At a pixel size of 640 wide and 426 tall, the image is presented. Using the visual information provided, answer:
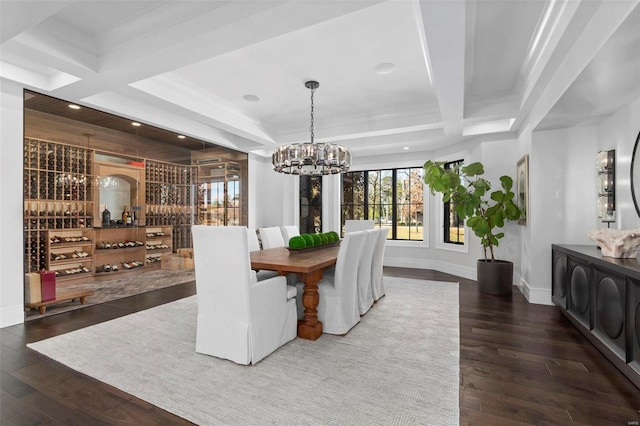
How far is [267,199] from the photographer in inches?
298

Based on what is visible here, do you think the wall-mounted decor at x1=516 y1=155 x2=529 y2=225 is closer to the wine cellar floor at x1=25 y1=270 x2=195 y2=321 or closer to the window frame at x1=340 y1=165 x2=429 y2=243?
the window frame at x1=340 y1=165 x2=429 y2=243

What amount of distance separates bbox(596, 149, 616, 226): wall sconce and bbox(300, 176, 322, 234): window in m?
4.99

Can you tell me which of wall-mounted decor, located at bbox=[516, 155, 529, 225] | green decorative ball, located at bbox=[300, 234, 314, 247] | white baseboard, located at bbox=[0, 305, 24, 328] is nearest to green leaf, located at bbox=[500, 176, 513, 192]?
wall-mounted decor, located at bbox=[516, 155, 529, 225]

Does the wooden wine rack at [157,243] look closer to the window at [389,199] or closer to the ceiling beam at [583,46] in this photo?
the window at [389,199]

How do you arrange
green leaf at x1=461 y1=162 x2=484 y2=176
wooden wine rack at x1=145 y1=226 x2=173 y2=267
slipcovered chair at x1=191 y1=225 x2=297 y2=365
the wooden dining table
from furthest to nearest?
wooden wine rack at x1=145 y1=226 x2=173 y2=267 < green leaf at x1=461 y1=162 x2=484 y2=176 < the wooden dining table < slipcovered chair at x1=191 y1=225 x2=297 y2=365

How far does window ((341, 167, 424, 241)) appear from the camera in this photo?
22.4ft

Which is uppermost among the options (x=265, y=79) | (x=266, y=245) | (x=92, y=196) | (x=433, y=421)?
(x=265, y=79)

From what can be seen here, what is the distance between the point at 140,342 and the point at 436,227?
532 centimetres

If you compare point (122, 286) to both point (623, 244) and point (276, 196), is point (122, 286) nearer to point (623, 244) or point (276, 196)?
point (276, 196)

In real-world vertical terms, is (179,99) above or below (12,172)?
above

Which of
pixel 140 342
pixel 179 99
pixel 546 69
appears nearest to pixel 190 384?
pixel 140 342

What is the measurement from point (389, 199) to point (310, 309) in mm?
4529

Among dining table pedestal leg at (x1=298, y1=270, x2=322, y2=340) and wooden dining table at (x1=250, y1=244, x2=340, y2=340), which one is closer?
wooden dining table at (x1=250, y1=244, x2=340, y2=340)

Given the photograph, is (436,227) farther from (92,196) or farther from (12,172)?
(12,172)
